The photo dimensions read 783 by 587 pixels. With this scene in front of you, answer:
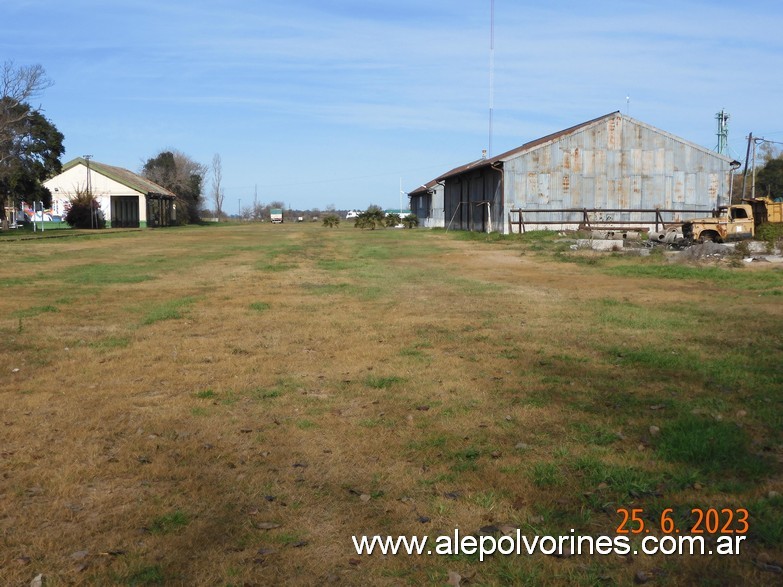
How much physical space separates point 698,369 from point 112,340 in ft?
25.2

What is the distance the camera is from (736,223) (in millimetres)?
28531

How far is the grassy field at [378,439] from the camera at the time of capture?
4273 millimetres

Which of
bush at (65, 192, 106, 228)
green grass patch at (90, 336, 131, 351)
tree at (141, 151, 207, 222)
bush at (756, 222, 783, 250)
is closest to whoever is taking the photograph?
green grass patch at (90, 336, 131, 351)

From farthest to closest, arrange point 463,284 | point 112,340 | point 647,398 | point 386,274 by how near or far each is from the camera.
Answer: point 386,274, point 463,284, point 112,340, point 647,398

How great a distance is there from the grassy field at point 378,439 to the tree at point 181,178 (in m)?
89.2

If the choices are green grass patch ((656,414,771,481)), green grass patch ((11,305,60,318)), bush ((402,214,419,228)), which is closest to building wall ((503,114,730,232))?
green grass patch ((11,305,60,318))

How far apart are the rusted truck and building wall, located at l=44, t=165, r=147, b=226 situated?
59.6 metres

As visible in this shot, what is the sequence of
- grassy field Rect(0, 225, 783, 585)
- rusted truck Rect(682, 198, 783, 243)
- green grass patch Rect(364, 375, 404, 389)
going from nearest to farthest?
grassy field Rect(0, 225, 783, 585) → green grass patch Rect(364, 375, 404, 389) → rusted truck Rect(682, 198, 783, 243)

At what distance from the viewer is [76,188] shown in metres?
76.2

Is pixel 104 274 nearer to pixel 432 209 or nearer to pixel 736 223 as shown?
pixel 736 223

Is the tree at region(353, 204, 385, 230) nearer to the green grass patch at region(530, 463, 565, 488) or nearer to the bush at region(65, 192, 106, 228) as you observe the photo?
the bush at region(65, 192, 106, 228)

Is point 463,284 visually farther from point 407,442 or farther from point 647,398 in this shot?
point 407,442

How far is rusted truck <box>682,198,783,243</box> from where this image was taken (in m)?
28.5

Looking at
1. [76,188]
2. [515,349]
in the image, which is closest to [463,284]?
[515,349]
